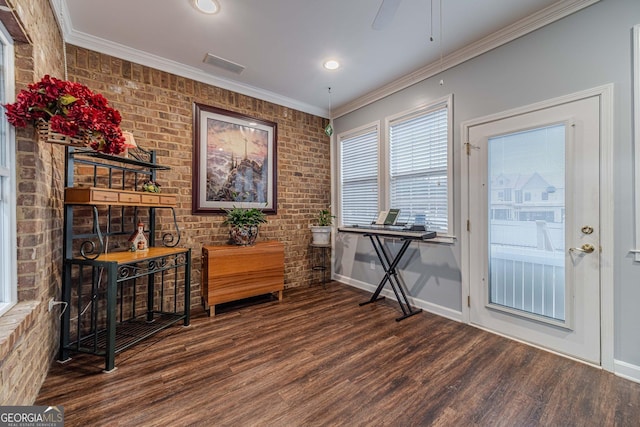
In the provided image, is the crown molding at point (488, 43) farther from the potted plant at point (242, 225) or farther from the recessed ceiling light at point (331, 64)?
the potted plant at point (242, 225)

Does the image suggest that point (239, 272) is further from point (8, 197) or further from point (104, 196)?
point (8, 197)

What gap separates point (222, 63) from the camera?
3.09 m

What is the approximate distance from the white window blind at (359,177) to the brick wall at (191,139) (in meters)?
0.34

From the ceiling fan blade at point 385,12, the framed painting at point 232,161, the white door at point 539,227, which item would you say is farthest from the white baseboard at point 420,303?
the ceiling fan blade at point 385,12

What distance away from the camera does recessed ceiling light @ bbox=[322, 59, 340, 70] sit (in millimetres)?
3066

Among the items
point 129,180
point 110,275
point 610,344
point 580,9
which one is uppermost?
point 580,9

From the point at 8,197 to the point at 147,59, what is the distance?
2.15 metres

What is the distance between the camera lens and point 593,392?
1.80 m

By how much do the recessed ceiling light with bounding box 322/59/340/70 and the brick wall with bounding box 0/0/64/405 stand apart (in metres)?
2.39

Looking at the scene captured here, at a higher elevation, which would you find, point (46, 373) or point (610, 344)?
point (610, 344)

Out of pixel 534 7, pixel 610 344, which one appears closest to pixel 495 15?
pixel 534 7

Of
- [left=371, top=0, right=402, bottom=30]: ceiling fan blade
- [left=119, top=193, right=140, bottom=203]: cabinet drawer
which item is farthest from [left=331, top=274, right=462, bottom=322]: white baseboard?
[left=119, top=193, right=140, bottom=203]: cabinet drawer

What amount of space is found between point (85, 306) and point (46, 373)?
2.46ft

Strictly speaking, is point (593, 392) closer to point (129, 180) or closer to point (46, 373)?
point (46, 373)
